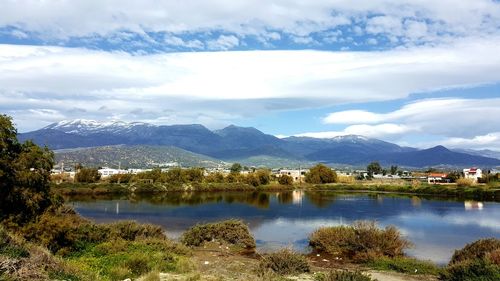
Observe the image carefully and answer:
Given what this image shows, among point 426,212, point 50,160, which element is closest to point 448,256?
point 50,160

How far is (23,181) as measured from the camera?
78.4 feet

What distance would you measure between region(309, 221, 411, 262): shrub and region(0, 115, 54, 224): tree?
17.5 meters

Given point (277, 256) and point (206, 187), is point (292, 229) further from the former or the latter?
point (206, 187)

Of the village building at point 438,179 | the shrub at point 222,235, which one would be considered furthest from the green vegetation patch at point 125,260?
the village building at point 438,179

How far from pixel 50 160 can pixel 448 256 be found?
83.7 ft

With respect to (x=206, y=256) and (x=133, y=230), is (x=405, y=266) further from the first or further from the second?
(x=133, y=230)

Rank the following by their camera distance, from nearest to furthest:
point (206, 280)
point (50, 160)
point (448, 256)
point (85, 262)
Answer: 1. point (206, 280)
2. point (85, 262)
3. point (50, 160)
4. point (448, 256)

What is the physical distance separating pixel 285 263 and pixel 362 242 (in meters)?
10.1

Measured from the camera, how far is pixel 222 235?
32.9 m

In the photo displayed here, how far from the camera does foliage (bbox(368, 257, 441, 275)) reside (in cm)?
2259

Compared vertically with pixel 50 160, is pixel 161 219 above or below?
below

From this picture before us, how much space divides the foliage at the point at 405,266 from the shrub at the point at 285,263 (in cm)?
504

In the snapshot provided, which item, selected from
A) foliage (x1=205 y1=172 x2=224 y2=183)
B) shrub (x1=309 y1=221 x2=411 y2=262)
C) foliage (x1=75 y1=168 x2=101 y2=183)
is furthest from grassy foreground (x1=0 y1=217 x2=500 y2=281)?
foliage (x1=205 y1=172 x2=224 y2=183)

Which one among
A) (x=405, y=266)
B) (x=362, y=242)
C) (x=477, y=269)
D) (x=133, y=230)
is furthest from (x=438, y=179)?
(x=477, y=269)
